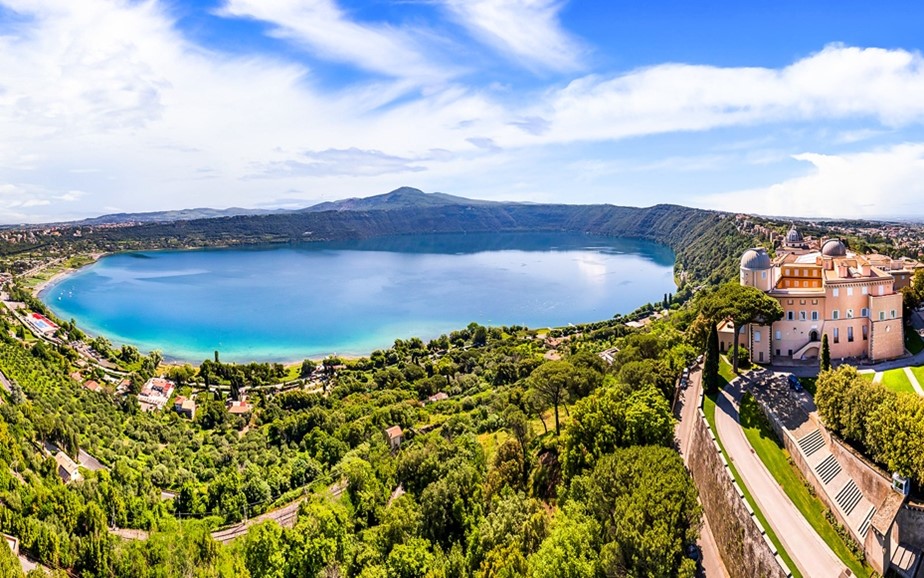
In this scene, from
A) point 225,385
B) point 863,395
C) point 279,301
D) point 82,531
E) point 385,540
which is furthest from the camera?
Answer: point 279,301

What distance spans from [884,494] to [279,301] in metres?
93.9

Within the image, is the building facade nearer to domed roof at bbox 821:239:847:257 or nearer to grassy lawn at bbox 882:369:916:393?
grassy lawn at bbox 882:369:916:393

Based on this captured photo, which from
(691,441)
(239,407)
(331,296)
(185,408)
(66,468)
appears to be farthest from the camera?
(331,296)

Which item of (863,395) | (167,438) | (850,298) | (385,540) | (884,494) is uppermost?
(850,298)

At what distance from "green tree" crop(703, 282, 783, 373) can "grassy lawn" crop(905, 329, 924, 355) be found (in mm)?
7270

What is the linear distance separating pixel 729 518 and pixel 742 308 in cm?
1121

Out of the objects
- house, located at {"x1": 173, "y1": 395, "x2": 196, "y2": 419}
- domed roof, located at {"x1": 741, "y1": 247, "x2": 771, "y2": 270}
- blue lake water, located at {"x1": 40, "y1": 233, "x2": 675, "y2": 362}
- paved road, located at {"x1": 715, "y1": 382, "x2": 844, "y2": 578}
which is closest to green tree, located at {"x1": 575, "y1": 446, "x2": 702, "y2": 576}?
paved road, located at {"x1": 715, "y1": 382, "x2": 844, "y2": 578}

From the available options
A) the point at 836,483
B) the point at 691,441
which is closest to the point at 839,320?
the point at 691,441

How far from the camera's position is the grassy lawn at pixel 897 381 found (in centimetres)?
2291

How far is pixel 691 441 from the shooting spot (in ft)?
76.6

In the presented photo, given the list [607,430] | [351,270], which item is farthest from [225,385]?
[351,270]

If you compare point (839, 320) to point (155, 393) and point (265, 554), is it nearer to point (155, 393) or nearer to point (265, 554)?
point (265, 554)

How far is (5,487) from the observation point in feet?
82.1

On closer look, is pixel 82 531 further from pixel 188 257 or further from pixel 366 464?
pixel 188 257
